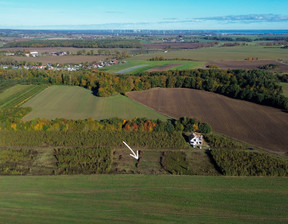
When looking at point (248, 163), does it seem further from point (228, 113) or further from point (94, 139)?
point (94, 139)

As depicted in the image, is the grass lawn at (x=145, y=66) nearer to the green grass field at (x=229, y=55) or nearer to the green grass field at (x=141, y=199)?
the green grass field at (x=229, y=55)

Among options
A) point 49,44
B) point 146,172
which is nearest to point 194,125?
point 146,172

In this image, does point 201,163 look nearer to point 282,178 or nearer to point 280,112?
point 282,178

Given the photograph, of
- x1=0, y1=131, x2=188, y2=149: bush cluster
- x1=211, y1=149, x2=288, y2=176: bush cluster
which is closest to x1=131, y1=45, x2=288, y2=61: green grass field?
x1=0, y1=131, x2=188, y2=149: bush cluster

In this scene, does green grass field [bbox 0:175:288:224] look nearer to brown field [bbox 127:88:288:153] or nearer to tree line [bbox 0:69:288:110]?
brown field [bbox 127:88:288:153]

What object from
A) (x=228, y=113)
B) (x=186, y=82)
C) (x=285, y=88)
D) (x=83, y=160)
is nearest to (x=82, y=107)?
Answer: (x=83, y=160)

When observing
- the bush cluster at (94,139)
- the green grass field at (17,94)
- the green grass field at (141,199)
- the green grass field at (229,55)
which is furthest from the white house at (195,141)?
the green grass field at (229,55)
